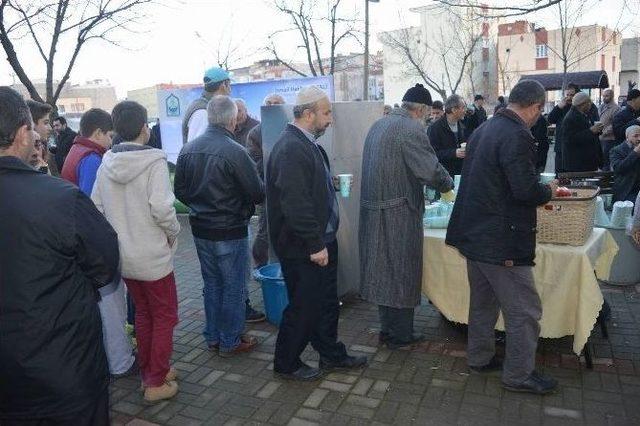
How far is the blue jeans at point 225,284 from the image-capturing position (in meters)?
3.86

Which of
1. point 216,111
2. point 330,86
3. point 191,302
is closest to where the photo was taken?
point 216,111

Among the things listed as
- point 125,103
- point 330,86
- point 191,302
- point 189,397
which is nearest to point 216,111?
point 125,103

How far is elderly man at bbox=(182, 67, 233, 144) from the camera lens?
4.79m

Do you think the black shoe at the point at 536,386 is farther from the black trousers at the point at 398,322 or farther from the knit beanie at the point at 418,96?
the knit beanie at the point at 418,96

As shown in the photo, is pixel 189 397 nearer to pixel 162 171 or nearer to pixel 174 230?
pixel 174 230

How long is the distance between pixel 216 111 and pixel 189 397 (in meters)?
1.96

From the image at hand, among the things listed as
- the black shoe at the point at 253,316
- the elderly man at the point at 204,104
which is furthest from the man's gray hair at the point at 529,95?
the black shoe at the point at 253,316

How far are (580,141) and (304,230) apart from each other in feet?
20.5

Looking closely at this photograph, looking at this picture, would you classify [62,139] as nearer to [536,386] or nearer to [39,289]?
[39,289]

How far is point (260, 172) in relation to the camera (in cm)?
518

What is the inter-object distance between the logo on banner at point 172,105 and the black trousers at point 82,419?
901 centimetres

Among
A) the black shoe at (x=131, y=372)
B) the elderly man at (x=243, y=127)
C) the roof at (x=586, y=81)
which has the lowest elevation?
the black shoe at (x=131, y=372)

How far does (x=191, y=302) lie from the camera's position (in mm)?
5441

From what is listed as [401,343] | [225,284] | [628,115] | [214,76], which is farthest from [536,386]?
[628,115]
